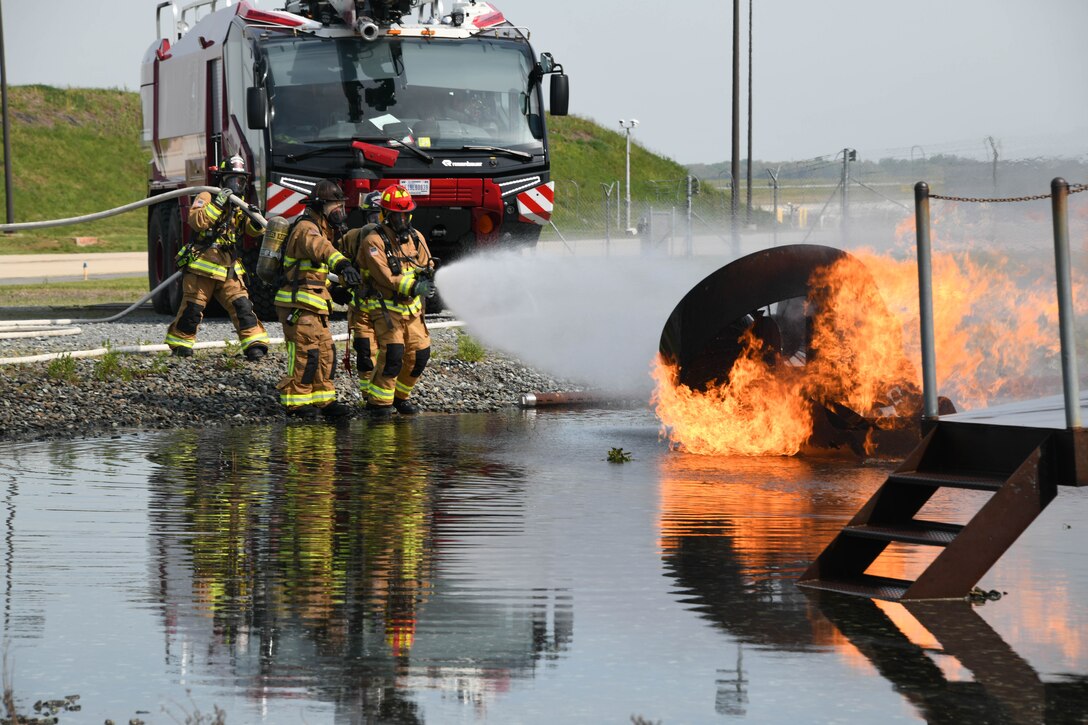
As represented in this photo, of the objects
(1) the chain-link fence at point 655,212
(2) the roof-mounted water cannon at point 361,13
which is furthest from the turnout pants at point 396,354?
(1) the chain-link fence at point 655,212

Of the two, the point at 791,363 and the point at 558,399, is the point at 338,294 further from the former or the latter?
the point at 791,363

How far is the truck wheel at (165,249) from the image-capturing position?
22672 mm

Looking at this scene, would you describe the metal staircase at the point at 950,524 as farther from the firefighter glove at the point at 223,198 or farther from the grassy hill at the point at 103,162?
the grassy hill at the point at 103,162

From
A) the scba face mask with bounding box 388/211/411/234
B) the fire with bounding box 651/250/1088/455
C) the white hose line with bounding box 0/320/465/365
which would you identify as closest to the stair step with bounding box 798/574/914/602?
the fire with bounding box 651/250/1088/455

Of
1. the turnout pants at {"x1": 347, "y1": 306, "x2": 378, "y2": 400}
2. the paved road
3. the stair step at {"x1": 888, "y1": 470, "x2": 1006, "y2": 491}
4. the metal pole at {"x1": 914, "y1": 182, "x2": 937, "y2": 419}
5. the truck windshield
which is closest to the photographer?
the stair step at {"x1": 888, "y1": 470, "x2": 1006, "y2": 491}

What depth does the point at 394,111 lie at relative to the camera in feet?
62.3

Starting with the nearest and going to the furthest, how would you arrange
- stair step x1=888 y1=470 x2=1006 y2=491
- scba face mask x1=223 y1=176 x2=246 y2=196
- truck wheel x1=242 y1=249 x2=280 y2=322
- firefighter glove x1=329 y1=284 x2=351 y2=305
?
stair step x1=888 y1=470 x2=1006 y2=491 → firefighter glove x1=329 y1=284 x2=351 y2=305 → scba face mask x1=223 y1=176 x2=246 y2=196 → truck wheel x1=242 y1=249 x2=280 y2=322

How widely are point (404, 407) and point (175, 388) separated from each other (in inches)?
76.2

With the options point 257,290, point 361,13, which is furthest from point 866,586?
point 257,290

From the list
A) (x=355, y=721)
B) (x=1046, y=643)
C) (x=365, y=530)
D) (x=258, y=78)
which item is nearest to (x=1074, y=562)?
(x=1046, y=643)

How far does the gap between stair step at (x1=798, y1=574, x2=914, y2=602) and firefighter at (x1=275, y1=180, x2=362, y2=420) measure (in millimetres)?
7197

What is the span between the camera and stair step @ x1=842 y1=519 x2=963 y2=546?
7062mm

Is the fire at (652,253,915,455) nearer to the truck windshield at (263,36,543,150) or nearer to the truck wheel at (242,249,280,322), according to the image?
the truck windshield at (263,36,543,150)

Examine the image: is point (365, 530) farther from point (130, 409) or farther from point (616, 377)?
point (616, 377)
